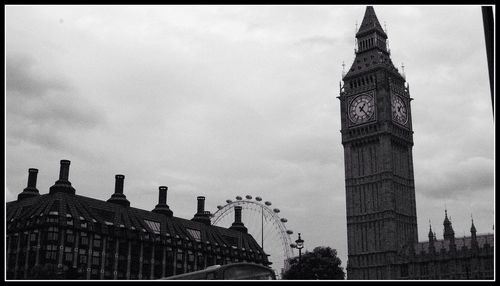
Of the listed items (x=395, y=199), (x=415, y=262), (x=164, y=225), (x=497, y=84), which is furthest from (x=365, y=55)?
(x=497, y=84)

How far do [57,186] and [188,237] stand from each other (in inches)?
972

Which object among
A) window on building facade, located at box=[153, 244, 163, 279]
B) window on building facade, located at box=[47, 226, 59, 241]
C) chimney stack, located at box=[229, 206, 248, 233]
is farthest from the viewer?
chimney stack, located at box=[229, 206, 248, 233]

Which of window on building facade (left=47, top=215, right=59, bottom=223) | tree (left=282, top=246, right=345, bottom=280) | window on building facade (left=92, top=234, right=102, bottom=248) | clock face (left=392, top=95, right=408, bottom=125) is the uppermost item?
clock face (left=392, top=95, right=408, bottom=125)

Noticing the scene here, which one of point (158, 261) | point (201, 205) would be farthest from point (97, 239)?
point (201, 205)

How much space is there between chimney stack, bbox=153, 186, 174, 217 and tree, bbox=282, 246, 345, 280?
31595 mm

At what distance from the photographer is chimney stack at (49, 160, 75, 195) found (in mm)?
85750

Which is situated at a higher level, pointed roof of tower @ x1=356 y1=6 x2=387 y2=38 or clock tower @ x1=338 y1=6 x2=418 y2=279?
pointed roof of tower @ x1=356 y1=6 x2=387 y2=38

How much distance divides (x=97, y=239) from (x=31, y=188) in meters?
15.1

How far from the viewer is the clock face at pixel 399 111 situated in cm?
10413

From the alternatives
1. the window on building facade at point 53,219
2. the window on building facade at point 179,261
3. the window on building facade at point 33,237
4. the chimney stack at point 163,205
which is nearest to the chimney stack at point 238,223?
the chimney stack at point 163,205

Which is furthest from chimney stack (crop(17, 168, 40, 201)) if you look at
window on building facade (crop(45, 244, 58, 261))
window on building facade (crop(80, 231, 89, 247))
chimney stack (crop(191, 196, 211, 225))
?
chimney stack (crop(191, 196, 211, 225))

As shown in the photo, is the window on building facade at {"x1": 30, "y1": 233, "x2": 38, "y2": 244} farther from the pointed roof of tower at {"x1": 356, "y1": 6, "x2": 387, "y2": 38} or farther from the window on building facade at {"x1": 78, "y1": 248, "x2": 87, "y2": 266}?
the pointed roof of tower at {"x1": 356, "y1": 6, "x2": 387, "y2": 38}

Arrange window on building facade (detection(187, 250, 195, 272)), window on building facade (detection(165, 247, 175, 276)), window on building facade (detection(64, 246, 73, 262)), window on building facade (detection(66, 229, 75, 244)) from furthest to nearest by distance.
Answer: window on building facade (detection(187, 250, 195, 272)) → window on building facade (detection(165, 247, 175, 276)) → window on building facade (detection(66, 229, 75, 244)) → window on building facade (detection(64, 246, 73, 262))

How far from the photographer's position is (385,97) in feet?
338
